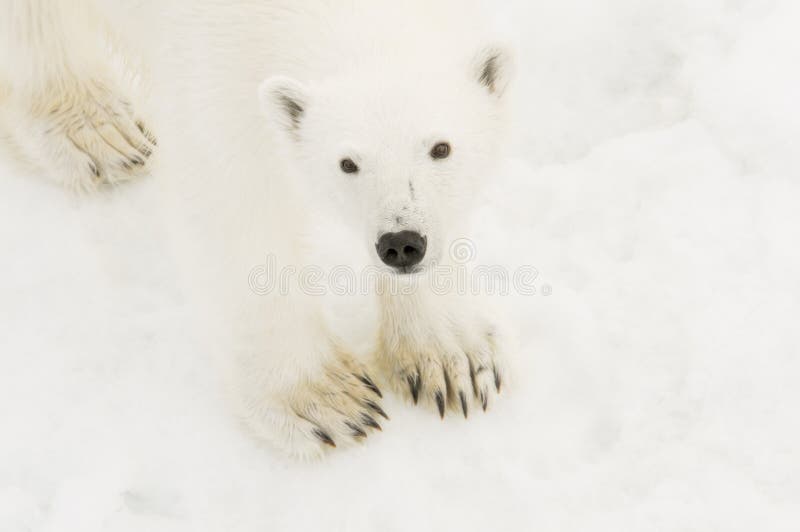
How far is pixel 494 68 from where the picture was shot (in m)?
2.37

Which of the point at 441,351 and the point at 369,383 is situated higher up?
the point at 441,351

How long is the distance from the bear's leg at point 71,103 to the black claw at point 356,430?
51.0 inches

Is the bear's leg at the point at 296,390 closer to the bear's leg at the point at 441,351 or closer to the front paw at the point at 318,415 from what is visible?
the front paw at the point at 318,415

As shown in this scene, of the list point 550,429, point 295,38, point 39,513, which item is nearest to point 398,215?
point 295,38

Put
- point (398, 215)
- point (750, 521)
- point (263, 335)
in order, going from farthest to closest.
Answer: point (263, 335) < point (750, 521) < point (398, 215)

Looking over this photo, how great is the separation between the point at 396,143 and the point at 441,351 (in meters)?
0.92

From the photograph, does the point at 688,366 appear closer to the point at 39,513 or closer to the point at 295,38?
the point at 295,38

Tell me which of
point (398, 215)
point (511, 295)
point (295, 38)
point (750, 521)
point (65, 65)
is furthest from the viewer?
point (65, 65)

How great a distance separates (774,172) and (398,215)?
1664mm

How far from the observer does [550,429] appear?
2.80 m

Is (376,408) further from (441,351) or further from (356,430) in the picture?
(441,351)

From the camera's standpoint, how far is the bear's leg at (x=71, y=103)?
3277 millimetres

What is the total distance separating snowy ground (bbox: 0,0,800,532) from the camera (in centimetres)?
265

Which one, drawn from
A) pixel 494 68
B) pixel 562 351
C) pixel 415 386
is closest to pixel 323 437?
pixel 415 386
